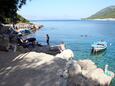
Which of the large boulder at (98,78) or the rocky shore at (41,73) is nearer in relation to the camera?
the rocky shore at (41,73)

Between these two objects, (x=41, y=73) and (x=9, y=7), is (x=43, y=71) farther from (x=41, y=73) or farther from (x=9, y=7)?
(x=9, y=7)

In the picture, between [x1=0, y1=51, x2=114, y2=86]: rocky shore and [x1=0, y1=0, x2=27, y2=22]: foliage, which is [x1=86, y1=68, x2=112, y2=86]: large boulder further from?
[x1=0, y1=0, x2=27, y2=22]: foliage

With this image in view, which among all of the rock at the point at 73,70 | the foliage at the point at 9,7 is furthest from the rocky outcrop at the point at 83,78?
the foliage at the point at 9,7

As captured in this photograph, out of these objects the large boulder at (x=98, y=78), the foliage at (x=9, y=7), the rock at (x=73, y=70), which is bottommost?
the large boulder at (x=98, y=78)

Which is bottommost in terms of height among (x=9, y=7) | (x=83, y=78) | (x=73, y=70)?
(x=83, y=78)

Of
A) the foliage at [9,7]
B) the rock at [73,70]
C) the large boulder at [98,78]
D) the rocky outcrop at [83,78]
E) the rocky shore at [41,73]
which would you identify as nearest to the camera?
the rocky shore at [41,73]

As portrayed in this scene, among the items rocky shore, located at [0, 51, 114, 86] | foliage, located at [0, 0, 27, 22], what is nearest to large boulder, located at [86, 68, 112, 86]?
rocky shore, located at [0, 51, 114, 86]

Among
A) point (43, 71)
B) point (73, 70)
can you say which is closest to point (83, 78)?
point (73, 70)

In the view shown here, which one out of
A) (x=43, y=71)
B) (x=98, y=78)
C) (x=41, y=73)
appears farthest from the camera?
(x=98, y=78)

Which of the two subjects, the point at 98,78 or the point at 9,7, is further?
the point at 9,7

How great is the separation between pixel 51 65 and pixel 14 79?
10.1 ft

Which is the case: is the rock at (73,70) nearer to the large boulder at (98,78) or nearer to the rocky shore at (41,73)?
the rocky shore at (41,73)

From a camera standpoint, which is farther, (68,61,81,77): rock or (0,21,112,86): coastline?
(68,61,81,77): rock

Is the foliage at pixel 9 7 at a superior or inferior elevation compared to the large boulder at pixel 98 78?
superior
